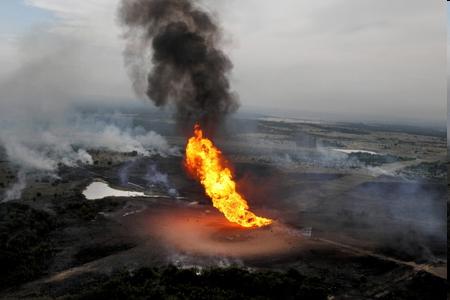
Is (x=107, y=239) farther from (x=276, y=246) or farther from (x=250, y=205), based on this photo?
(x=250, y=205)


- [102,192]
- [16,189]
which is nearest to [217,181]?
[102,192]

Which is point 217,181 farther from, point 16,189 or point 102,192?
point 16,189

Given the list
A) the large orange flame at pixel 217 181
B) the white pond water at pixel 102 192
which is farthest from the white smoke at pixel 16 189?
the large orange flame at pixel 217 181

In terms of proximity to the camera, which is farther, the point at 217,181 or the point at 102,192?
the point at 102,192

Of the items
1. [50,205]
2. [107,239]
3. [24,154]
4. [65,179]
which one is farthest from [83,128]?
[107,239]

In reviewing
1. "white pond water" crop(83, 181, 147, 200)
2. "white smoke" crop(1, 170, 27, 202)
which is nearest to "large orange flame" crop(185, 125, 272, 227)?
"white pond water" crop(83, 181, 147, 200)

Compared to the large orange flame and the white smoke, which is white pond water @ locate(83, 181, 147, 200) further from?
the large orange flame

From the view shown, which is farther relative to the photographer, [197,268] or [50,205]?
[50,205]
